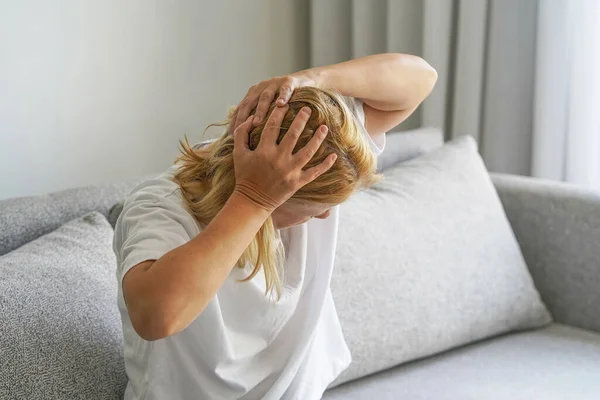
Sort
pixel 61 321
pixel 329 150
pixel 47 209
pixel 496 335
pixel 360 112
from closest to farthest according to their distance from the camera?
pixel 329 150, pixel 61 321, pixel 360 112, pixel 47 209, pixel 496 335

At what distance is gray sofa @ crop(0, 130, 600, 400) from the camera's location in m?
1.14

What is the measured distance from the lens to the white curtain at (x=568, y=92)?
1.92m

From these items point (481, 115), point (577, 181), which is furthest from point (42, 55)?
point (577, 181)

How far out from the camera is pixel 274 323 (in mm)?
1152

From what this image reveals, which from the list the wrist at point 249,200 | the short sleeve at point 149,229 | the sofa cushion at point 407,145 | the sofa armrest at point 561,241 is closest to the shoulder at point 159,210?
the short sleeve at point 149,229

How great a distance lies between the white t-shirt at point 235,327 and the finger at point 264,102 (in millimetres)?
129

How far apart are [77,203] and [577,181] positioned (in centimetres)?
129

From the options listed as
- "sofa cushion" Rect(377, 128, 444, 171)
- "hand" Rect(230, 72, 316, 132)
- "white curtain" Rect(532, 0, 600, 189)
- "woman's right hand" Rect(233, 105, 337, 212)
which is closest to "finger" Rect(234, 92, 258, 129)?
"hand" Rect(230, 72, 316, 132)

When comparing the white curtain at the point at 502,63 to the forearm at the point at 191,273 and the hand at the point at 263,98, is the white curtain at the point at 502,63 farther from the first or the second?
the forearm at the point at 191,273

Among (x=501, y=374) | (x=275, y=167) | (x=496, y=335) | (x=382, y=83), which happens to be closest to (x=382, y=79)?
(x=382, y=83)

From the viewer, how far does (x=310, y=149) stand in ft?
2.86

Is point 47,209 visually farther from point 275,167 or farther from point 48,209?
point 275,167

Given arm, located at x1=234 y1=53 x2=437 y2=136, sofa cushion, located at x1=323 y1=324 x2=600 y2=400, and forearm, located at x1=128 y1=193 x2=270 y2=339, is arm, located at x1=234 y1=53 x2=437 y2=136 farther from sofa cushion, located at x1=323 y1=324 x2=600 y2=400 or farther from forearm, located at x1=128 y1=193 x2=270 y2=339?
sofa cushion, located at x1=323 y1=324 x2=600 y2=400

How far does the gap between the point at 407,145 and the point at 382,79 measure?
694mm
